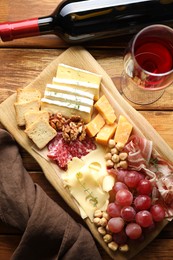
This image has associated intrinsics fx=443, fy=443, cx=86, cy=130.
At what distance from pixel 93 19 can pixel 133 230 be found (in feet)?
1.55

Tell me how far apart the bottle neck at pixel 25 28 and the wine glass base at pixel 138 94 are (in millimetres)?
217

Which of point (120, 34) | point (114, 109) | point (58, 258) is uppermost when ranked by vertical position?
point (120, 34)

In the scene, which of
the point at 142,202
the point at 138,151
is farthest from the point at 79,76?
the point at 142,202

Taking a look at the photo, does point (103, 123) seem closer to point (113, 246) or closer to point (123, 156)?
point (123, 156)

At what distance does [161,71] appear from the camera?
0.98 m

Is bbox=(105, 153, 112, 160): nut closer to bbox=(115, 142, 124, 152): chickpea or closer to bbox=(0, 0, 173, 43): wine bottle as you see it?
bbox=(115, 142, 124, 152): chickpea

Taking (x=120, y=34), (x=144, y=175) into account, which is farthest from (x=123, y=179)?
(x=120, y=34)

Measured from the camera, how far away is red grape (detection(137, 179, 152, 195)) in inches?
38.8

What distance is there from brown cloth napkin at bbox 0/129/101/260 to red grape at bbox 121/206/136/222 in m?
0.10

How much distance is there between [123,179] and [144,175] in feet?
0.17

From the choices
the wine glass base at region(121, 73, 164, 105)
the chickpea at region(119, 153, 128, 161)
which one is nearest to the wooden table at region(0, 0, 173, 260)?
the wine glass base at region(121, 73, 164, 105)

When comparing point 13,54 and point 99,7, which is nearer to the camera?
point 99,7

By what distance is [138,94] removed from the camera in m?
1.06

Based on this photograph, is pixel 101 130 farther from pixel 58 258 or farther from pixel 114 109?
pixel 58 258
